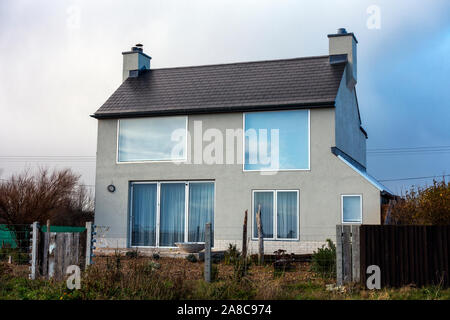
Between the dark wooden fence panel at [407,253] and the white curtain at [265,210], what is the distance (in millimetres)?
7044

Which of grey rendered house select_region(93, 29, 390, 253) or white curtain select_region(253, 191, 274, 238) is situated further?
white curtain select_region(253, 191, 274, 238)

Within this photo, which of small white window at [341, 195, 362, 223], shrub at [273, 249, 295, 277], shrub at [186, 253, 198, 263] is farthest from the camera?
small white window at [341, 195, 362, 223]

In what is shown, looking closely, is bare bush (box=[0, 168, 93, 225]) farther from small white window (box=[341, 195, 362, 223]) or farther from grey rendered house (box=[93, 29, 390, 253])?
small white window (box=[341, 195, 362, 223])

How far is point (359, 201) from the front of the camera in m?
16.9

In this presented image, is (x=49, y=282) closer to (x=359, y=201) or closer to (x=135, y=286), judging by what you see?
(x=135, y=286)

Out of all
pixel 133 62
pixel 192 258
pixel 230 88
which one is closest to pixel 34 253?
pixel 192 258

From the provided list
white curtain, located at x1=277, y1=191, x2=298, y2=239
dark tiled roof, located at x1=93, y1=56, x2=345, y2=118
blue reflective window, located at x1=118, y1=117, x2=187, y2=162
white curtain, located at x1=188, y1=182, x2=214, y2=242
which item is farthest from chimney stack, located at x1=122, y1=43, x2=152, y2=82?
white curtain, located at x1=277, y1=191, x2=298, y2=239

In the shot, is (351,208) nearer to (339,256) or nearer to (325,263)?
(325,263)

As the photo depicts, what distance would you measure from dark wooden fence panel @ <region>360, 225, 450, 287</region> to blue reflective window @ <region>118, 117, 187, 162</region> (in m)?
9.51

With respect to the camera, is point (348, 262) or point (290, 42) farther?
point (290, 42)

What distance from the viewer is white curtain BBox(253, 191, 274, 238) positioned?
1791 cm

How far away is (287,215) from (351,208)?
6.86 feet

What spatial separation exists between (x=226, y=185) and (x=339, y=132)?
4.26 metres
